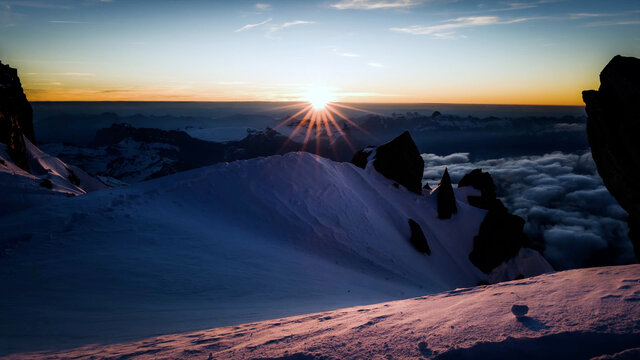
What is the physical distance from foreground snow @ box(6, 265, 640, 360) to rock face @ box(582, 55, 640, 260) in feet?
16.5

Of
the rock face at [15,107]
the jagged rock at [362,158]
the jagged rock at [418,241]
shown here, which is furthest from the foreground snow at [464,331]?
the jagged rock at [362,158]

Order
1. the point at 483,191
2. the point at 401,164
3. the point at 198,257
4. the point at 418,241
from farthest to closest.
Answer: the point at 483,191
the point at 401,164
the point at 418,241
the point at 198,257

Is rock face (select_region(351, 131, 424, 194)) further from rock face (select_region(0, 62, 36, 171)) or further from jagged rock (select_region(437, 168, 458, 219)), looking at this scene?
rock face (select_region(0, 62, 36, 171))

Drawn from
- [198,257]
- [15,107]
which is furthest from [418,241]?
[15,107]

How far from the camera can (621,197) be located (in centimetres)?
1070

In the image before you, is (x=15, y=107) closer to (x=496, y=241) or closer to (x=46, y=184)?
(x=46, y=184)

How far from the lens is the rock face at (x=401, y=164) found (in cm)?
4116

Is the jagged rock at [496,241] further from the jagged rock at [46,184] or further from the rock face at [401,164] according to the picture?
the jagged rock at [46,184]

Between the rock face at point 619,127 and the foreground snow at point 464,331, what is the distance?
16.5 ft

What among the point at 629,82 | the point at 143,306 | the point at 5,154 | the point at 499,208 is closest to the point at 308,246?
the point at 143,306

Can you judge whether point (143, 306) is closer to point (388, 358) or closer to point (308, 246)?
point (388, 358)

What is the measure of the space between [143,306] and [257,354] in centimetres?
564

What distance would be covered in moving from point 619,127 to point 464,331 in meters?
9.92

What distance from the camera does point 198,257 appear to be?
41.8 feet
